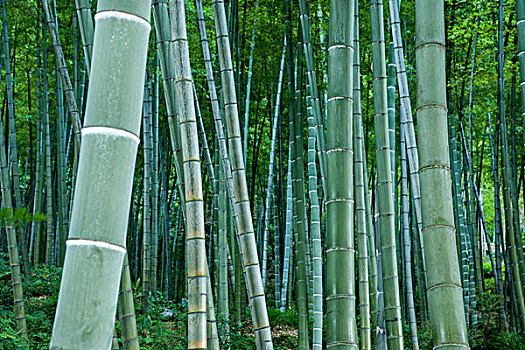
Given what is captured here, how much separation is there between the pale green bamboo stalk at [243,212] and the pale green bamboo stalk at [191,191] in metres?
0.43

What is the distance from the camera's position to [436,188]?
1398 millimetres

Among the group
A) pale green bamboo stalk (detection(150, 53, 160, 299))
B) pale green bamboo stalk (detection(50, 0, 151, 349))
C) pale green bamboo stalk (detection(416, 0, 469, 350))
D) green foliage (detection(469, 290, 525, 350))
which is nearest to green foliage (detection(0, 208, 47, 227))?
pale green bamboo stalk (detection(50, 0, 151, 349))

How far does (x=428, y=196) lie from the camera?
4.64 ft

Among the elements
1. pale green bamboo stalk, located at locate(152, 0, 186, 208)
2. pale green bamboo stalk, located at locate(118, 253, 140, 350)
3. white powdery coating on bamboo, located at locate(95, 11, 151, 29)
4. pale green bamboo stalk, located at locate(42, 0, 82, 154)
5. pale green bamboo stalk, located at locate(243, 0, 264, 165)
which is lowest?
pale green bamboo stalk, located at locate(118, 253, 140, 350)

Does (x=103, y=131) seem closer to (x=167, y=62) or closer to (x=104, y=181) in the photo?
(x=104, y=181)

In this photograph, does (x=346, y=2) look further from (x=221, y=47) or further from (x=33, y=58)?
(x=33, y=58)

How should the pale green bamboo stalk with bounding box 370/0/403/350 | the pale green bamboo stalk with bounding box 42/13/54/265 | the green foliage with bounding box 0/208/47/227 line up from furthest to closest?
the pale green bamboo stalk with bounding box 42/13/54/265
the pale green bamboo stalk with bounding box 370/0/403/350
the green foliage with bounding box 0/208/47/227

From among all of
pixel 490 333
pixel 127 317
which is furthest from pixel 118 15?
pixel 490 333

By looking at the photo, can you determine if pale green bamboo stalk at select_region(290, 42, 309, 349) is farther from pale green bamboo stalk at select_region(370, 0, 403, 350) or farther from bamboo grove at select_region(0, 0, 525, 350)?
pale green bamboo stalk at select_region(370, 0, 403, 350)

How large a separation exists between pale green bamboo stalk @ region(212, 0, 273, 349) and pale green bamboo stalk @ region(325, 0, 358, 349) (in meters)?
0.48

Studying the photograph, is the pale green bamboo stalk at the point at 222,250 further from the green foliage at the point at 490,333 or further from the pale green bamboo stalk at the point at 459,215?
the green foliage at the point at 490,333

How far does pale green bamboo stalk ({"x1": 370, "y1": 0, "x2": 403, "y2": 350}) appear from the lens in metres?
2.46

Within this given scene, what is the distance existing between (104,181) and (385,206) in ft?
5.66

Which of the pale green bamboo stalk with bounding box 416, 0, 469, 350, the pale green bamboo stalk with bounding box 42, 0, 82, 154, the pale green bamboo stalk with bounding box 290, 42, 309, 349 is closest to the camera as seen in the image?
the pale green bamboo stalk with bounding box 416, 0, 469, 350
